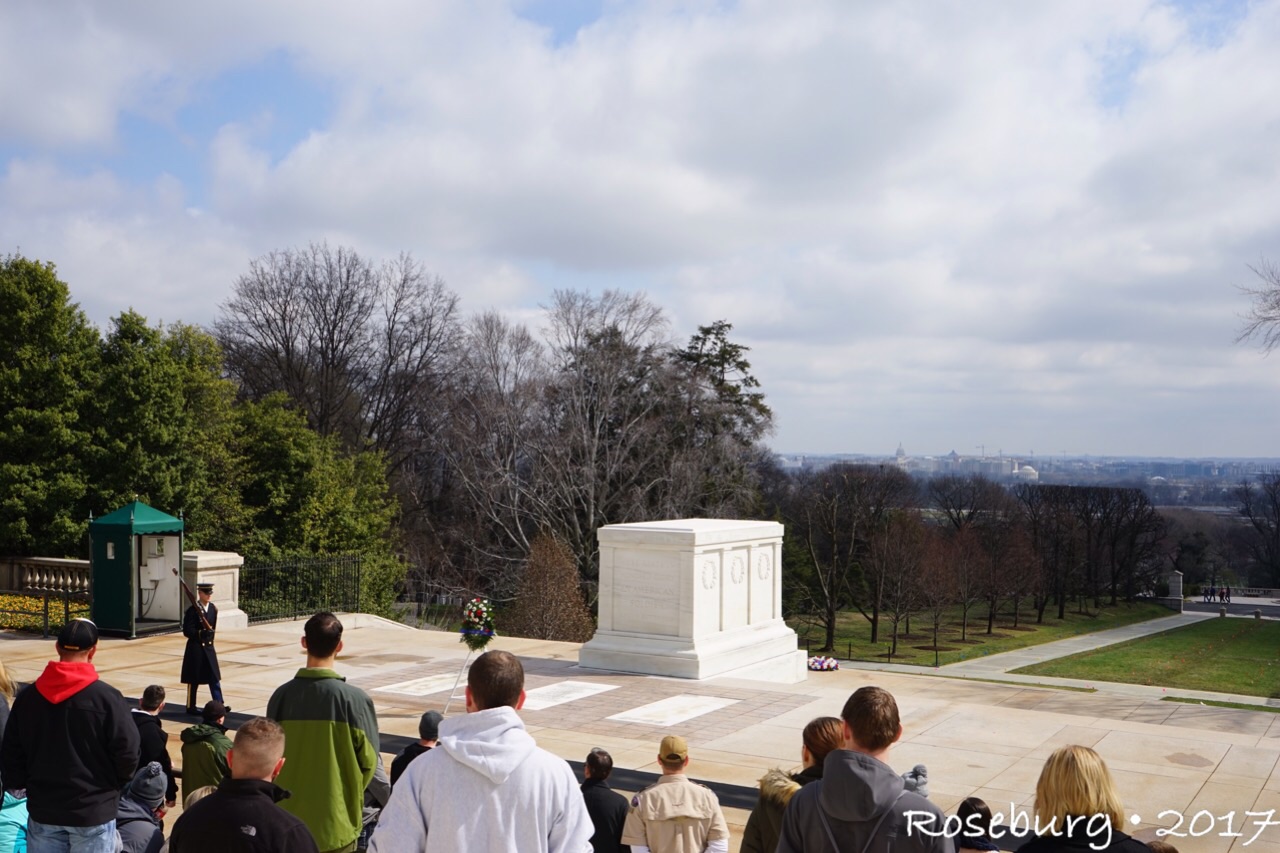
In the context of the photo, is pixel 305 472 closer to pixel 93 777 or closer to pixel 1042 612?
pixel 93 777

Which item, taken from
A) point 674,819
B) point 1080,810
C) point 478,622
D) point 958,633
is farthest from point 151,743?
point 958,633

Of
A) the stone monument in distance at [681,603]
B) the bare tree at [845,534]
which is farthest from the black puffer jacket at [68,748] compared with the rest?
the bare tree at [845,534]

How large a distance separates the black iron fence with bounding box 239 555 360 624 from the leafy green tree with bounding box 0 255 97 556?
15.5 ft

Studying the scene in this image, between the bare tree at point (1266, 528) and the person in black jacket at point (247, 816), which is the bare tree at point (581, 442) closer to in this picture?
the person in black jacket at point (247, 816)

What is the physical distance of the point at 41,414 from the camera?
26594mm

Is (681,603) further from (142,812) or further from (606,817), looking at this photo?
(142,812)

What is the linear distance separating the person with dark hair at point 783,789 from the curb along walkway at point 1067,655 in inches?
758

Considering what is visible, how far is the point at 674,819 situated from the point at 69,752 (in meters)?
3.02

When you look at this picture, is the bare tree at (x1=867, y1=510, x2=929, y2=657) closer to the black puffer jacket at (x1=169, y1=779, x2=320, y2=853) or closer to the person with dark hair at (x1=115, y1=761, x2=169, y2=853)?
the person with dark hair at (x1=115, y1=761, x2=169, y2=853)

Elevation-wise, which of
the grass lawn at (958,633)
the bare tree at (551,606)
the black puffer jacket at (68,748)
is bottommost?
the grass lawn at (958,633)

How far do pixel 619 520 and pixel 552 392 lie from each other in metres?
Result: 6.22

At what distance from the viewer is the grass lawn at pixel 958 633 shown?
50.1m

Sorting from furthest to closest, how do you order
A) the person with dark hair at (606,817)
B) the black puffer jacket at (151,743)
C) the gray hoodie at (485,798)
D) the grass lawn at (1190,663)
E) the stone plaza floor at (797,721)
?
the grass lawn at (1190,663)
the stone plaza floor at (797,721)
the black puffer jacket at (151,743)
the person with dark hair at (606,817)
the gray hoodie at (485,798)

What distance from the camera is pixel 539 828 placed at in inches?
144
